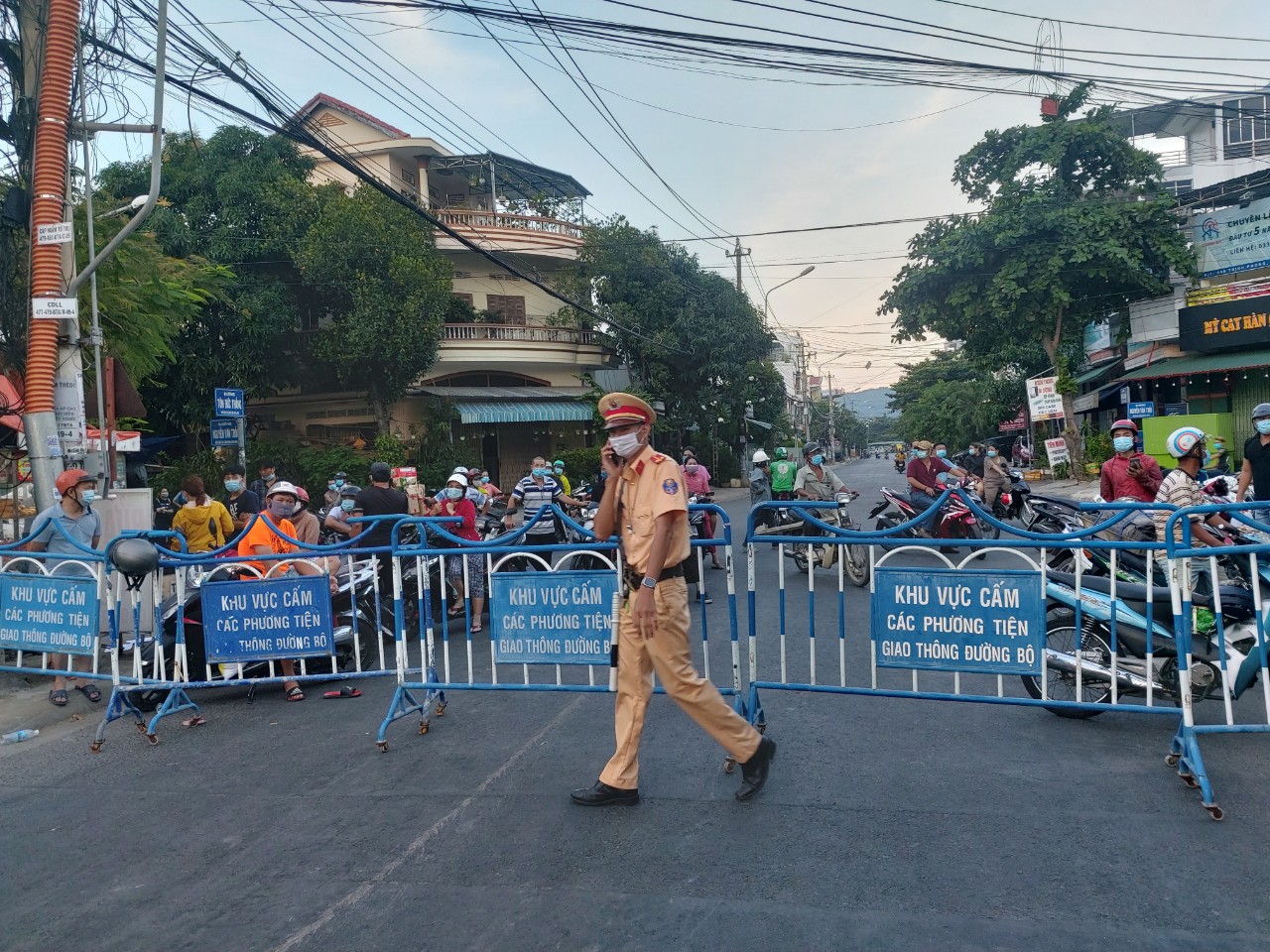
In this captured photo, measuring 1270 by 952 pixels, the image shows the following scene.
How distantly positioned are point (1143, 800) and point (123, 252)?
41.0 ft

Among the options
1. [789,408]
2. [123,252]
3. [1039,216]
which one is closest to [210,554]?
[123,252]

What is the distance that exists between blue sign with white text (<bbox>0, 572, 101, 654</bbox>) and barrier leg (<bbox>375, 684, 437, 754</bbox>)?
2202 mm

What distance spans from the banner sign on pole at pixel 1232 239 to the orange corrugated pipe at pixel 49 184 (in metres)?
24.7

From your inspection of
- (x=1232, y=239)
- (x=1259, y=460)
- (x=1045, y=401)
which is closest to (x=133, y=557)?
(x=1259, y=460)

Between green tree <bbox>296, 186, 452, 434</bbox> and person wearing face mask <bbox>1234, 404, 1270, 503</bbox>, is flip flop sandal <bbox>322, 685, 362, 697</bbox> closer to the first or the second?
person wearing face mask <bbox>1234, 404, 1270, 503</bbox>

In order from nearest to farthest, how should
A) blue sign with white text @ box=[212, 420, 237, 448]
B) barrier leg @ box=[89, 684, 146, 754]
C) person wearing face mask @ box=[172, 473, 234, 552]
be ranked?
1. barrier leg @ box=[89, 684, 146, 754]
2. person wearing face mask @ box=[172, 473, 234, 552]
3. blue sign with white text @ box=[212, 420, 237, 448]

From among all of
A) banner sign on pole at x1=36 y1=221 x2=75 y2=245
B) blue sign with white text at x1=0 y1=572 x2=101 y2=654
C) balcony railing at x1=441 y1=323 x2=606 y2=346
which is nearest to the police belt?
blue sign with white text at x1=0 y1=572 x2=101 y2=654

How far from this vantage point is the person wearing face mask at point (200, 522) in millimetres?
8602

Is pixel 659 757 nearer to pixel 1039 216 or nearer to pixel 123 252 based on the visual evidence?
pixel 123 252

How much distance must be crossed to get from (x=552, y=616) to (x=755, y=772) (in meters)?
1.44

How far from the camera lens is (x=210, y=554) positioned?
6.09 metres

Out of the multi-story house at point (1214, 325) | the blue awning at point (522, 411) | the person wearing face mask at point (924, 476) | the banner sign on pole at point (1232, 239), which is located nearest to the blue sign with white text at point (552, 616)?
the person wearing face mask at point (924, 476)

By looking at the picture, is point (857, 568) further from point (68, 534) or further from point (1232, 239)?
point (1232, 239)

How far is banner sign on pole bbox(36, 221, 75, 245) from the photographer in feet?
24.9
